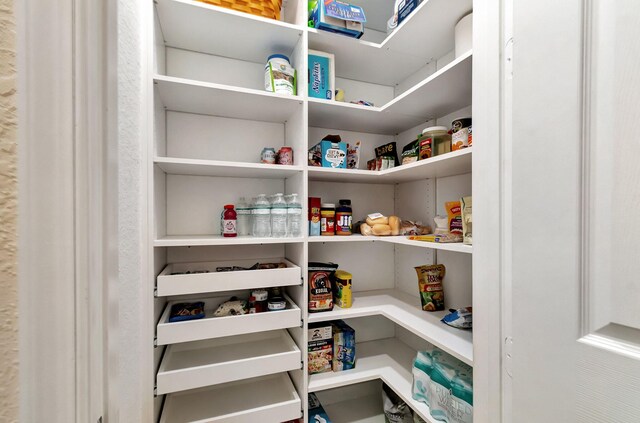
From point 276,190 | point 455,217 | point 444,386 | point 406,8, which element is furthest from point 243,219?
point 406,8

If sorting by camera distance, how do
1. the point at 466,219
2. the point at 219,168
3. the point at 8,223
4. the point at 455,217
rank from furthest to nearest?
the point at 219,168, the point at 455,217, the point at 466,219, the point at 8,223

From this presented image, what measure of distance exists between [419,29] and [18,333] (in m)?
1.55

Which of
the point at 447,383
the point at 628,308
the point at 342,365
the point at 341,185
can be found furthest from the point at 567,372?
the point at 341,185

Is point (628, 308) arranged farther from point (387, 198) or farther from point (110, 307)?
point (387, 198)

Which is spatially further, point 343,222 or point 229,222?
point 343,222

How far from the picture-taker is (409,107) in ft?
4.36

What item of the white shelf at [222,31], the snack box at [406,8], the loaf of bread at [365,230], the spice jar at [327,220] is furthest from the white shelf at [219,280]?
the snack box at [406,8]

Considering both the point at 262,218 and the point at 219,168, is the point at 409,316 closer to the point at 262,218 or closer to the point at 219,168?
the point at 262,218

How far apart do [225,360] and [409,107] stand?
1.51 meters

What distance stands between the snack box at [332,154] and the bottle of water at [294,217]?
26 centimetres

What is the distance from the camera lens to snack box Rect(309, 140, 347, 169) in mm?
1378

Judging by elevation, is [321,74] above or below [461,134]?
above

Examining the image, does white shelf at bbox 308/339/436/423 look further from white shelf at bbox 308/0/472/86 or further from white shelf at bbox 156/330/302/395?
white shelf at bbox 308/0/472/86

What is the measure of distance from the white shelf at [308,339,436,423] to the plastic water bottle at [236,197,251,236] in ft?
2.61
